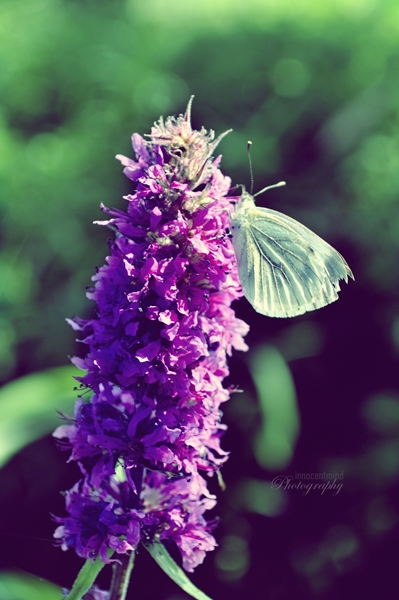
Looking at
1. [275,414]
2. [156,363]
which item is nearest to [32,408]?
[275,414]

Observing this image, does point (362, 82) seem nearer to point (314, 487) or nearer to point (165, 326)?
point (314, 487)

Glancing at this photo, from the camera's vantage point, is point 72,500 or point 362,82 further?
point 362,82

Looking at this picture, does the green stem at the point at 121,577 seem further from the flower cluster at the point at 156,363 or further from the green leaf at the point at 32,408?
the green leaf at the point at 32,408

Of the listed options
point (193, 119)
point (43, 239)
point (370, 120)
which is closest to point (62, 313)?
point (43, 239)

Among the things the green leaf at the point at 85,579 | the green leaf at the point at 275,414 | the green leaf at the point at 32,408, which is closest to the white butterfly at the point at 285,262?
the green leaf at the point at 85,579

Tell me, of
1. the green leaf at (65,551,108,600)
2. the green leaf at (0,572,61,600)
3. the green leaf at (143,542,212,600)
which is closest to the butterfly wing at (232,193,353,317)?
the green leaf at (143,542,212,600)

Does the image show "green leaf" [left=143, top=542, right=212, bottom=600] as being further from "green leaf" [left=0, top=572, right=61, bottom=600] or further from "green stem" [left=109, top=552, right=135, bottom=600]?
"green leaf" [left=0, top=572, right=61, bottom=600]
